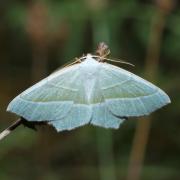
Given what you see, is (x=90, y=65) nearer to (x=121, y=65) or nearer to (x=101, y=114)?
(x=101, y=114)

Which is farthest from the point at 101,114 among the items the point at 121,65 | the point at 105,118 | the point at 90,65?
the point at 121,65

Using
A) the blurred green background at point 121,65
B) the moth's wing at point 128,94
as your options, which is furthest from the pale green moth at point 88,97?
the blurred green background at point 121,65

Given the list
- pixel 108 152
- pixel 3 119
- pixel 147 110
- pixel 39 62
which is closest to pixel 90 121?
pixel 147 110

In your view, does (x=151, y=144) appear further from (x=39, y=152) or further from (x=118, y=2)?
(x=118, y=2)

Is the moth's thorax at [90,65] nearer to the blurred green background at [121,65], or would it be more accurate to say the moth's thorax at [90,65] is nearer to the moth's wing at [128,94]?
the moth's wing at [128,94]

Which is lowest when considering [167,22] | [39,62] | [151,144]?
[151,144]

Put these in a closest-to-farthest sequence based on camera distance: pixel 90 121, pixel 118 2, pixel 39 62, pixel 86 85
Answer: pixel 90 121
pixel 86 85
pixel 118 2
pixel 39 62
